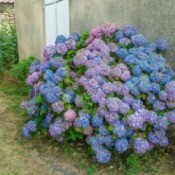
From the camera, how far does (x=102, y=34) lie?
4477 mm

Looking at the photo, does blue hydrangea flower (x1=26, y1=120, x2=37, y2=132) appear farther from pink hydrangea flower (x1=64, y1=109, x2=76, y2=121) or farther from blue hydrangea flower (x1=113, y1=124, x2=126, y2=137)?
blue hydrangea flower (x1=113, y1=124, x2=126, y2=137)

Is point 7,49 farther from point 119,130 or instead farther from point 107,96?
point 119,130

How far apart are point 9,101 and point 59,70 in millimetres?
1902

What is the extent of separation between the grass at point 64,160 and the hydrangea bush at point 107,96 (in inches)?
5.8

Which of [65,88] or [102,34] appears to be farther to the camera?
[102,34]

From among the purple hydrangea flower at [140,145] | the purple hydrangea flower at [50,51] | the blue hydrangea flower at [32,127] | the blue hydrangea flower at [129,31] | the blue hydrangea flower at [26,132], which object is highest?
the blue hydrangea flower at [129,31]

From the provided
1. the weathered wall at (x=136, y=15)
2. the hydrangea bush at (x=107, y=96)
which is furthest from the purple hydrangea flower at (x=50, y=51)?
the weathered wall at (x=136, y=15)

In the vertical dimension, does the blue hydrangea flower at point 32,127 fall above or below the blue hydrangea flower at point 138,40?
below

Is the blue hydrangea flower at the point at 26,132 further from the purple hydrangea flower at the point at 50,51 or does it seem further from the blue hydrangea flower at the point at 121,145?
the blue hydrangea flower at the point at 121,145

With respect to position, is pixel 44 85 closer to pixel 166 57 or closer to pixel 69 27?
pixel 166 57

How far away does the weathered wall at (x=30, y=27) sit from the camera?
5.63 metres

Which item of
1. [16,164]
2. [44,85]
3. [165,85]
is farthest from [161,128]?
[16,164]

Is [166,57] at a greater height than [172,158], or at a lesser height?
greater

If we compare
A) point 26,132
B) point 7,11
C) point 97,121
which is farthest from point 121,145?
point 7,11
